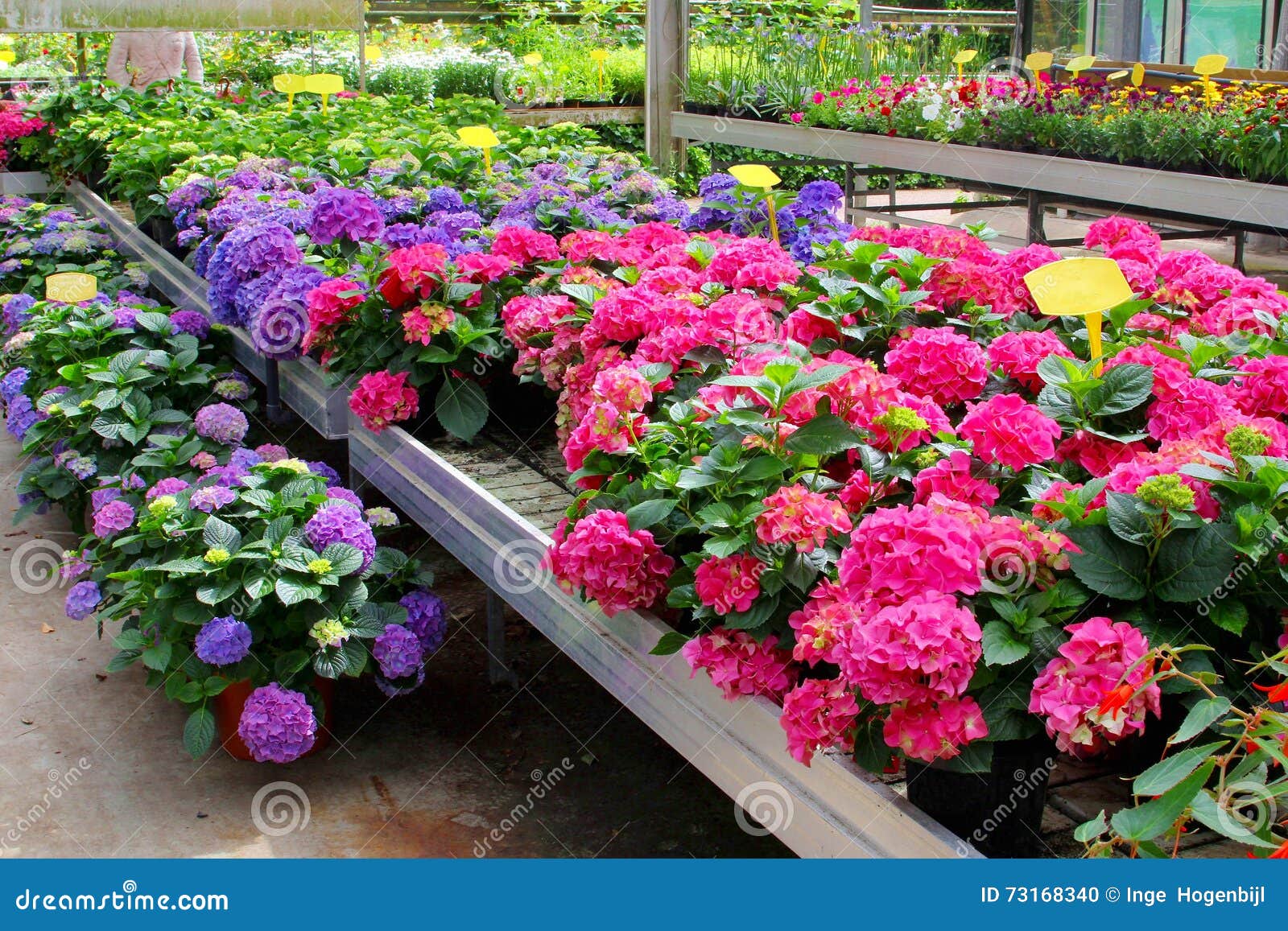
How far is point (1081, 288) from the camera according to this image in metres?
1.85

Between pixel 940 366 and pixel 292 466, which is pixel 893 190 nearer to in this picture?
pixel 292 466

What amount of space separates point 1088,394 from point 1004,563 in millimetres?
468

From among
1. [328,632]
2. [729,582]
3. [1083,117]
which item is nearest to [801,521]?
[729,582]

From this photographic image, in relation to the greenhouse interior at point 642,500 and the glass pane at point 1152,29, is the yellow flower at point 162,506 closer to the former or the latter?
the greenhouse interior at point 642,500

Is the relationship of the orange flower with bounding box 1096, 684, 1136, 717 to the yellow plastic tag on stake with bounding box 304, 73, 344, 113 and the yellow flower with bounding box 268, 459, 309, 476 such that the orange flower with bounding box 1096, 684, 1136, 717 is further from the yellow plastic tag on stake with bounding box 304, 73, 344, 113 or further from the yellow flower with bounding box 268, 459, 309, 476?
the yellow plastic tag on stake with bounding box 304, 73, 344, 113

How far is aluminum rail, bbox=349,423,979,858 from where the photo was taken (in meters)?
1.49

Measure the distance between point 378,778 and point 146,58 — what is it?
5.83 metres

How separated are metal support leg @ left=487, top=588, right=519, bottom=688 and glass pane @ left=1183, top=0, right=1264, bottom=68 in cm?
450

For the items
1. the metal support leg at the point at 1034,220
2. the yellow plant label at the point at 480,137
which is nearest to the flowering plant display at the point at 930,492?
the yellow plant label at the point at 480,137

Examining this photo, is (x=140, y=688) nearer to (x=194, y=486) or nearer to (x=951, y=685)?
(x=194, y=486)

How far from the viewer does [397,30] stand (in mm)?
9438

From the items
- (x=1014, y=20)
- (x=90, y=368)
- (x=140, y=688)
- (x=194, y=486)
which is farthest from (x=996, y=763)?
(x=1014, y=20)

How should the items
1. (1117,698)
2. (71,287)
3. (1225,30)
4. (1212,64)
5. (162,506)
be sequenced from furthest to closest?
(1225,30) → (1212,64) → (71,287) → (162,506) → (1117,698)

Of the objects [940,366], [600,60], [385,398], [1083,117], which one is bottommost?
[385,398]
